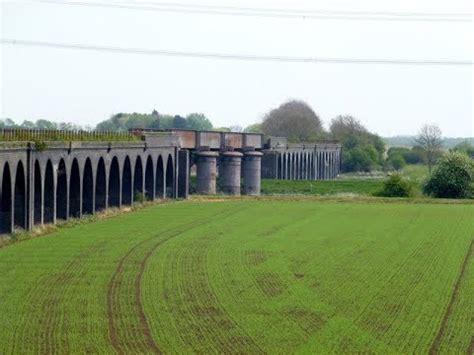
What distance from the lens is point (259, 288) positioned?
97.7ft

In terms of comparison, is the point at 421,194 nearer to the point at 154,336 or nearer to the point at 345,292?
the point at 345,292

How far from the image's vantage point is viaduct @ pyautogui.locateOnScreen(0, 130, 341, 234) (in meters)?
43.5

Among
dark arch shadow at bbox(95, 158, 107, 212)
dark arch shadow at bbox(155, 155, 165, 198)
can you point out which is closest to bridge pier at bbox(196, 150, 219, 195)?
dark arch shadow at bbox(155, 155, 165, 198)

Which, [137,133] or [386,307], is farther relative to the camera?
[137,133]

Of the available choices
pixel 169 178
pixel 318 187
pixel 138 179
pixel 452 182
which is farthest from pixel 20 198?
pixel 318 187

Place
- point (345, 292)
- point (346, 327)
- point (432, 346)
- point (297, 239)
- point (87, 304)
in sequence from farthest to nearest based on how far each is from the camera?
point (297, 239) < point (345, 292) < point (87, 304) < point (346, 327) < point (432, 346)

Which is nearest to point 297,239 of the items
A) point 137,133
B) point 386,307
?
point 386,307

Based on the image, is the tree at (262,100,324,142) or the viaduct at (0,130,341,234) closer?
the viaduct at (0,130,341,234)

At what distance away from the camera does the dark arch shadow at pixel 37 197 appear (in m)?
45.6

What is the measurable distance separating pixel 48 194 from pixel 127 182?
15.0 metres

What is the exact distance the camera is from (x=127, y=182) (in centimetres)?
6297

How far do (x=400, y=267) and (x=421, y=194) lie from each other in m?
43.1

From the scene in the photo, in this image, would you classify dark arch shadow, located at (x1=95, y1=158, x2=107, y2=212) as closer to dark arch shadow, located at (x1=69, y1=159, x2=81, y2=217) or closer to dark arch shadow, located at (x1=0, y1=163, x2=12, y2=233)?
dark arch shadow, located at (x1=69, y1=159, x2=81, y2=217)

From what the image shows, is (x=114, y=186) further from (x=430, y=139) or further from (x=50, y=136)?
(x=430, y=139)
